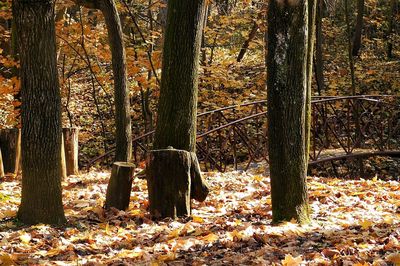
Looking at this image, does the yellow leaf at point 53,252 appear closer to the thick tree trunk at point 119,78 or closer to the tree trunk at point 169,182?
the tree trunk at point 169,182

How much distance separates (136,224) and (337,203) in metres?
2.95

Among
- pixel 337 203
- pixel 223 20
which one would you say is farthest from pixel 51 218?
pixel 223 20

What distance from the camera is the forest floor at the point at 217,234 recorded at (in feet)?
13.2

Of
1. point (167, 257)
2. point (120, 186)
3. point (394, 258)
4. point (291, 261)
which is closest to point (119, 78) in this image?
point (120, 186)

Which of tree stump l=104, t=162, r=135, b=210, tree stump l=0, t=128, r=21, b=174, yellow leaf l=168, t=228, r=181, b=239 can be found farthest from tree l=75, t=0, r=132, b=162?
yellow leaf l=168, t=228, r=181, b=239

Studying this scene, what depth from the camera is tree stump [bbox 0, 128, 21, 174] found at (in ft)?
28.6

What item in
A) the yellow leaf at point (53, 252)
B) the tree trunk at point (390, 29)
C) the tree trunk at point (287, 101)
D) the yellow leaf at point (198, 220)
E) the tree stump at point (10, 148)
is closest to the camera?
the yellow leaf at point (53, 252)

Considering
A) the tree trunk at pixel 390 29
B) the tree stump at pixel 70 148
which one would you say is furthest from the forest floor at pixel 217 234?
the tree trunk at pixel 390 29

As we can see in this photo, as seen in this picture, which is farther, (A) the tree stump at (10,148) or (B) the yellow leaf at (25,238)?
(A) the tree stump at (10,148)

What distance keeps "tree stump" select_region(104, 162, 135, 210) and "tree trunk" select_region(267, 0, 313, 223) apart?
1982mm

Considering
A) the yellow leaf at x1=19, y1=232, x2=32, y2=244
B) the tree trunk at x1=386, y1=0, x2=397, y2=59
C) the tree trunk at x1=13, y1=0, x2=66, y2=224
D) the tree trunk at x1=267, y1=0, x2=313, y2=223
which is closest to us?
the yellow leaf at x1=19, y1=232, x2=32, y2=244

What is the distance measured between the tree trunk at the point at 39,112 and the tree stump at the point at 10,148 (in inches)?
145

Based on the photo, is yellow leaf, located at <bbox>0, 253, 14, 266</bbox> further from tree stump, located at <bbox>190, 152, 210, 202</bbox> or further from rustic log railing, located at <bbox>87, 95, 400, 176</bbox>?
rustic log railing, located at <bbox>87, 95, 400, 176</bbox>

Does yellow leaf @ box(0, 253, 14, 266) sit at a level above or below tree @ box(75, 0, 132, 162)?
below
